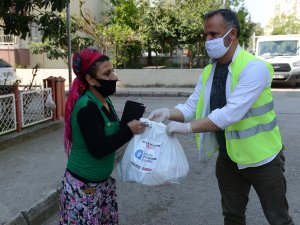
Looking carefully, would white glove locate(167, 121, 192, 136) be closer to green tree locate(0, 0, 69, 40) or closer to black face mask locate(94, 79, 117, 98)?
black face mask locate(94, 79, 117, 98)

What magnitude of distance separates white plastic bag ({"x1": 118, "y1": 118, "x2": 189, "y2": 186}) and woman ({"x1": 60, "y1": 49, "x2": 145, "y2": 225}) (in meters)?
0.13

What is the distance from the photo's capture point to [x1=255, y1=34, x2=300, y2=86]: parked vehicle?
15797 mm

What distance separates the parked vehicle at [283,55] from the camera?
15797 mm

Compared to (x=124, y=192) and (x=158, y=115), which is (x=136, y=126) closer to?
(x=158, y=115)

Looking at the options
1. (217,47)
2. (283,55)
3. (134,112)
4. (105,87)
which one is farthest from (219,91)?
(283,55)

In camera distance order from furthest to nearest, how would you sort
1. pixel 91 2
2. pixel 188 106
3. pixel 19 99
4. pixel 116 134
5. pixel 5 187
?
1. pixel 91 2
2. pixel 19 99
3. pixel 5 187
4. pixel 188 106
5. pixel 116 134

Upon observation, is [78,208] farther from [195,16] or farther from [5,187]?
[195,16]

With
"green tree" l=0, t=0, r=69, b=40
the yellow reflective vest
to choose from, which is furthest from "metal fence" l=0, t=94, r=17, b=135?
the yellow reflective vest

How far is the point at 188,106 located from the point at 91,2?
2457 cm

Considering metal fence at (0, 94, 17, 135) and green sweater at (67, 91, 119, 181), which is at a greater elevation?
green sweater at (67, 91, 119, 181)

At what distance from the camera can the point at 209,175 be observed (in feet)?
17.0

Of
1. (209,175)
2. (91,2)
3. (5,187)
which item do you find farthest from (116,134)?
(91,2)

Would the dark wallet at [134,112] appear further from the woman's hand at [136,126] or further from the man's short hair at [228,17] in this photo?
the man's short hair at [228,17]

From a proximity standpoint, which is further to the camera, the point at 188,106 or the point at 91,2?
the point at 91,2
